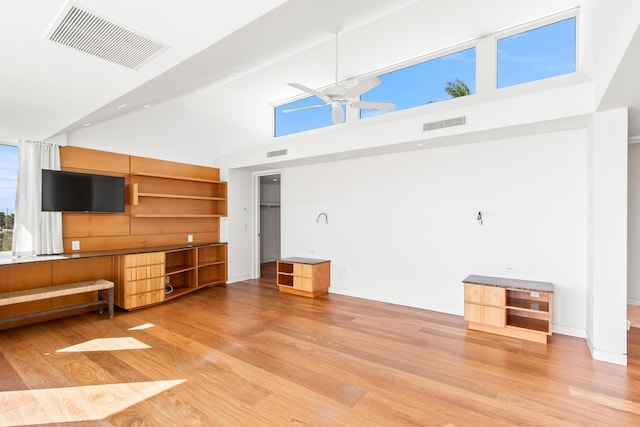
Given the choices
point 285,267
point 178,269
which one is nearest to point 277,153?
point 285,267

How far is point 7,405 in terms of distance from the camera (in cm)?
240

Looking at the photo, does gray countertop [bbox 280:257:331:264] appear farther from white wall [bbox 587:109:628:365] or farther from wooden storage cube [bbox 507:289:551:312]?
white wall [bbox 587:109:628:365]

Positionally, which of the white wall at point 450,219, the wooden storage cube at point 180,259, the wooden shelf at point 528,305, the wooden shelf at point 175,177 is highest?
the wooden shelf at point 175,177

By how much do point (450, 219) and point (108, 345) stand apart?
181 inches

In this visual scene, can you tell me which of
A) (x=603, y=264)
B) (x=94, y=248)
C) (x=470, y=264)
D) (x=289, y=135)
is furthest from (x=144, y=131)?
(x=603, y=264)

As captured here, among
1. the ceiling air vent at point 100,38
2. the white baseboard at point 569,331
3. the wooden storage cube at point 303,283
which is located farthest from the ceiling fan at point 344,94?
the white baseboard at point 569,331

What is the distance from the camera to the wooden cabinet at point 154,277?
470cm

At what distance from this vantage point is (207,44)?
2031 millimetres

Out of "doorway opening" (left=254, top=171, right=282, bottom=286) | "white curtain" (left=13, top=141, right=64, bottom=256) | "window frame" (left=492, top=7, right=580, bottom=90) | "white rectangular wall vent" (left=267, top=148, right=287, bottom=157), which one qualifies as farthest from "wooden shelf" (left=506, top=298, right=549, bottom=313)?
"doorway opening" (left=254, top=171, right=282, bottom=286)

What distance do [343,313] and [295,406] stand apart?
2.32 meters

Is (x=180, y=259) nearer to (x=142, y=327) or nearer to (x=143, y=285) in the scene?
(x=143, y=285)

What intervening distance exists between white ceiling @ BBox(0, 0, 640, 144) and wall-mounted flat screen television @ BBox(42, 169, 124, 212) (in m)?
0.62

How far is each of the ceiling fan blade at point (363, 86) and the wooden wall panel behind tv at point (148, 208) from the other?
3785 millimetres

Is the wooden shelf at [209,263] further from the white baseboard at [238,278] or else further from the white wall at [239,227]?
the white baseboard at [238,278]
